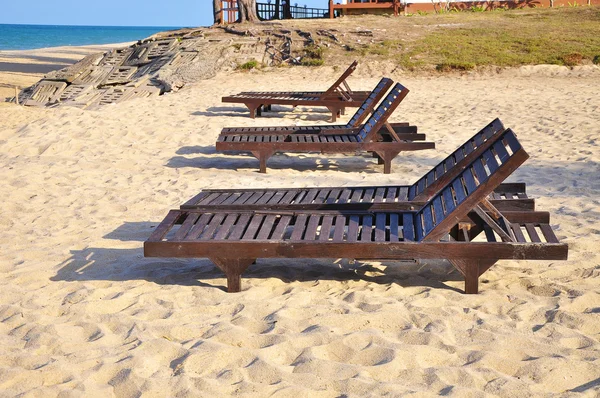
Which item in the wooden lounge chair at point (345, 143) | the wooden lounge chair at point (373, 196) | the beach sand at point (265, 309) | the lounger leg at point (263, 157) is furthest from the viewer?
the lounger leg at point (263, 157)

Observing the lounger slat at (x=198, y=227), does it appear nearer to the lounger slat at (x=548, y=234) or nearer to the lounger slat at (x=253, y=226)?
the lounger slat at (x=253, y=226)

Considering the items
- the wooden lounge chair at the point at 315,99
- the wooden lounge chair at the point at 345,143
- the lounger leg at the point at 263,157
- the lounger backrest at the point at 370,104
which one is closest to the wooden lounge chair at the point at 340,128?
the lounger backrest at the point at 370,104

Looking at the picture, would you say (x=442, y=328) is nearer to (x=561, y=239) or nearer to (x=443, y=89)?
(x=561, y=239)

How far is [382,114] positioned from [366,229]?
397cm

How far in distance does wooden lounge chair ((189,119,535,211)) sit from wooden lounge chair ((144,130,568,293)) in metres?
0.25

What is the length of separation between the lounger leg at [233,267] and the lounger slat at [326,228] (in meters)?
0.51

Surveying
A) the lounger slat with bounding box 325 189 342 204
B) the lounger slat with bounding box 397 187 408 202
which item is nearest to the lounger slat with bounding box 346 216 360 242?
the lounger slat with bounding box 325 189 342 204

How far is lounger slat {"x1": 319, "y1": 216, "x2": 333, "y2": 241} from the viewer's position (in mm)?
4661

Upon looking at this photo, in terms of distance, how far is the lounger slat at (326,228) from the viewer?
4.66m

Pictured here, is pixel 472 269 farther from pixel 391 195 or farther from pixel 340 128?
pixel 340 128

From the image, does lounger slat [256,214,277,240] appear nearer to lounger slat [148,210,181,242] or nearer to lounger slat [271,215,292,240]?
lounger slat [271,215,292,240]

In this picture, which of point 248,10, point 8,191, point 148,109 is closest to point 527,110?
point 148,109

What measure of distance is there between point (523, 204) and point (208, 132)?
6958 millimetres

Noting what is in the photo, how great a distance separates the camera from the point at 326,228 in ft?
15.9
